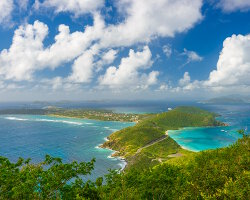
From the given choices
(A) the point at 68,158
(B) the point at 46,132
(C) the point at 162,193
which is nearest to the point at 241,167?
(C) the point at 162,193

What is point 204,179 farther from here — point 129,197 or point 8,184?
point 8,184

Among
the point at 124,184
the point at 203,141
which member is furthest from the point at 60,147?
the point at 124,184

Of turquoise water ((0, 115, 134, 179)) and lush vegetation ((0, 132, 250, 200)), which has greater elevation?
lush vegetation ((0, 132, 250, 200))

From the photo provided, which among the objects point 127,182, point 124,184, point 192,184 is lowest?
point 127,182

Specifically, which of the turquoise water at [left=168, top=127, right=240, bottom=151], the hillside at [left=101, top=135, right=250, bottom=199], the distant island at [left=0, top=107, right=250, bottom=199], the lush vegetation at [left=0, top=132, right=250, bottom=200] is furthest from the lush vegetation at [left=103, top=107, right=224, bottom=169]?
the lush vegetation at [left=0, top=132, right=250, bottom=200]

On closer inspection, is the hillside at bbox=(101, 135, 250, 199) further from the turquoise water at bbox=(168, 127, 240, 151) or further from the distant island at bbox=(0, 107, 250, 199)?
the turquoise water at bbox=(168, 127, 240, 151)

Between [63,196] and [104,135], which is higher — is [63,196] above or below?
above

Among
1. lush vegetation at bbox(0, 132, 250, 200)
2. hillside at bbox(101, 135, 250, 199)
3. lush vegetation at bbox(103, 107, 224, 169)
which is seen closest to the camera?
hillside at bbox(101, 135, 250, 199)

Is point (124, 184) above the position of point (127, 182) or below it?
above

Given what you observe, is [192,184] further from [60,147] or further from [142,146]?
[60,147]

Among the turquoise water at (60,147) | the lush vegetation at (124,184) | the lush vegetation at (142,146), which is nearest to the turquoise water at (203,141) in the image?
the lush vegetation at (142,146)

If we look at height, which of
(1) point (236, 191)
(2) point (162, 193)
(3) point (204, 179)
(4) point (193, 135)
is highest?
(1) point (236, 191)
